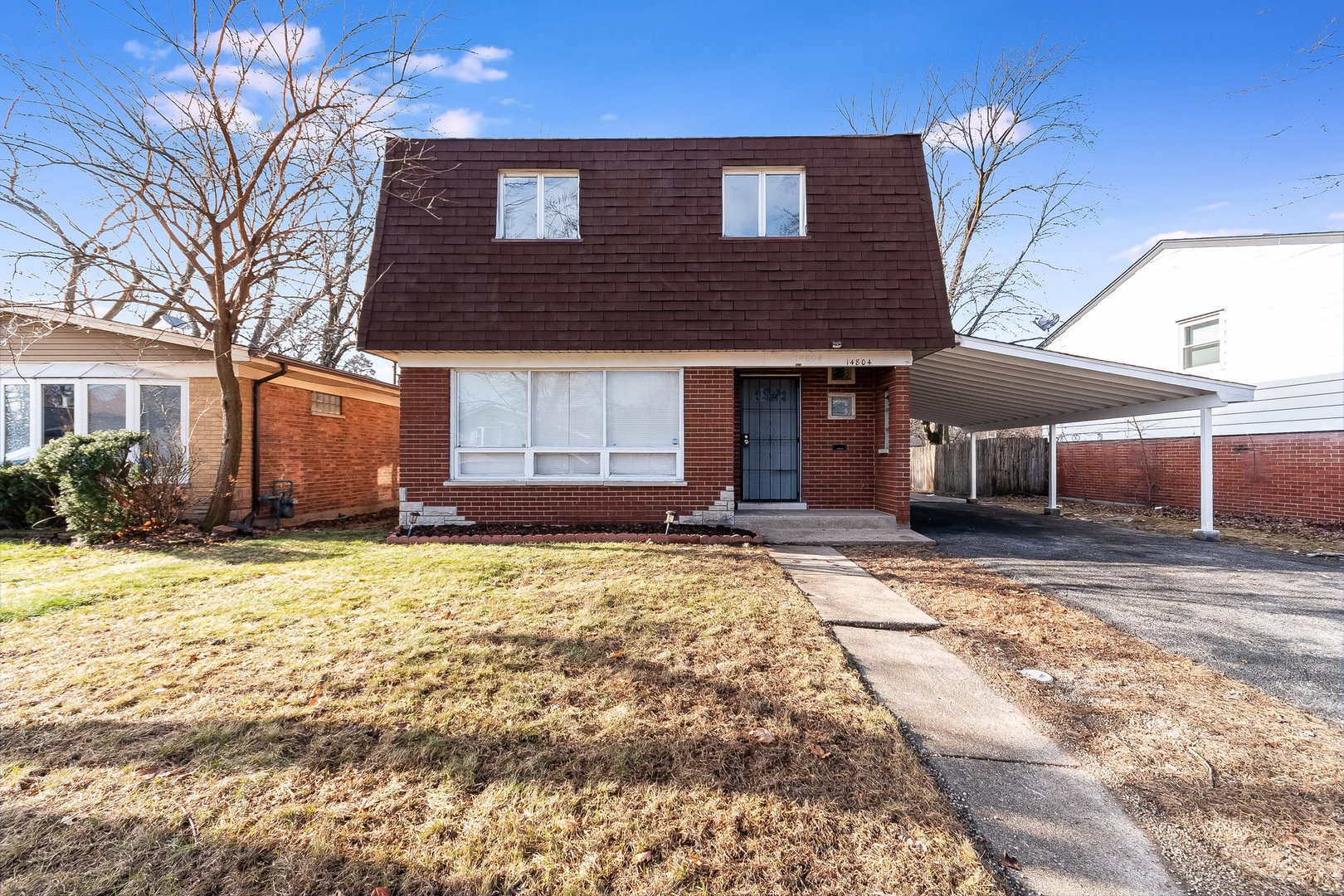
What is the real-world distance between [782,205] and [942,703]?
8454 millimetres

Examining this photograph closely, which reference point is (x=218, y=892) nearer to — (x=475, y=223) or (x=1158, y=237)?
(x=475, y=223)

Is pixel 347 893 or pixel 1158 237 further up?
pixel 1158 237

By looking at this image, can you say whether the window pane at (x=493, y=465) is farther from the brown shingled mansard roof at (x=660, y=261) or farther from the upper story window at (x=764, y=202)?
the upper story window at (x=764, y=202)

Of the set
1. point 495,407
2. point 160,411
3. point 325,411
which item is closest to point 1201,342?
point 495,407

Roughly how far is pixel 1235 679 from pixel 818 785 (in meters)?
3.23

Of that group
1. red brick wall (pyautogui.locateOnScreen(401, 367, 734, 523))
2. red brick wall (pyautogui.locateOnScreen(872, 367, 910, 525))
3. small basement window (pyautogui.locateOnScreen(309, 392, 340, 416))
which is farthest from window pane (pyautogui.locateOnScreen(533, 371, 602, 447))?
small basement window (pyautogui.locateOnScreen(309, 392, 340, 416))

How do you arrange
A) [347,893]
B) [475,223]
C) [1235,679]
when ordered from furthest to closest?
[475,223]
[1235,679]
[347,893]

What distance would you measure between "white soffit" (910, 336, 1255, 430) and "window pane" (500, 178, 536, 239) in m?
7.01

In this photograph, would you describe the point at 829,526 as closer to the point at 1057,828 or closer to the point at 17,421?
→ the point at 1057,828

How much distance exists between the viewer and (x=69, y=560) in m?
6.68

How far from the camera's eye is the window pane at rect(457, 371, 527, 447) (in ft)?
29.2

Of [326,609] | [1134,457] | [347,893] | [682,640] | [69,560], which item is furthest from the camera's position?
[1134,457]

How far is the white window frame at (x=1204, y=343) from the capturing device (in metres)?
11.4

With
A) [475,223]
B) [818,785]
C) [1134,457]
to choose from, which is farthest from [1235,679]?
[1134,457]
